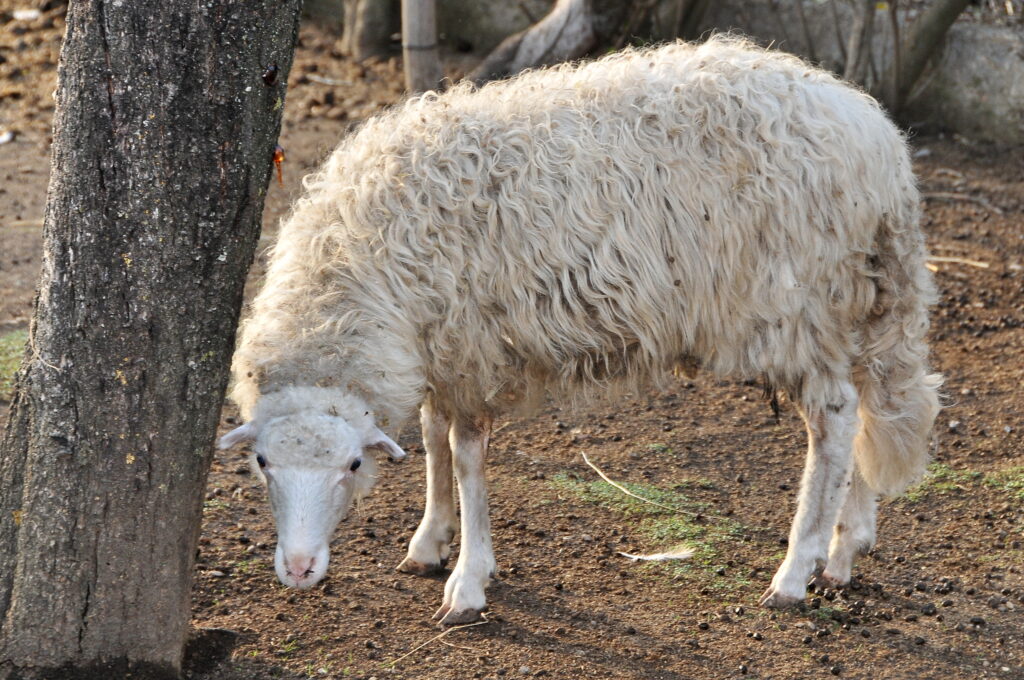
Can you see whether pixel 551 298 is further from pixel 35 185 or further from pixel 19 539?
pixel 35 185

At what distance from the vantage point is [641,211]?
362 centimetres

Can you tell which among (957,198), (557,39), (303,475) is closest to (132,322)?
(303,475)

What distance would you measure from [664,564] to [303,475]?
1.52m

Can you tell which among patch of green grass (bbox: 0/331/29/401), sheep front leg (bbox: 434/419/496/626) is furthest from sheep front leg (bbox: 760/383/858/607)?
patch of green grass (bbox: 0/331/29/401)

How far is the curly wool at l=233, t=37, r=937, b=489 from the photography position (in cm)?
347

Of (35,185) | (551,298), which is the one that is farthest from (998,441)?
(35,185)

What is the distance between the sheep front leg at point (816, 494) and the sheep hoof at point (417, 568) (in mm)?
1133

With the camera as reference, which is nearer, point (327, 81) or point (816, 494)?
point (816, 494)

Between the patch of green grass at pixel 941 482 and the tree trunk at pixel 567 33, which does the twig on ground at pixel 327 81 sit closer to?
the tree trunk at pixel 567 33

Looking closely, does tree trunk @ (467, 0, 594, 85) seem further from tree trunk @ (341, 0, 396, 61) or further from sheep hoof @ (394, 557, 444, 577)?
sheep hoof @ (394, 557, 444, 577)

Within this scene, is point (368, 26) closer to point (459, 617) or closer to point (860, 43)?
point (860, 43)

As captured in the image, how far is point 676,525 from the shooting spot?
4410 mm

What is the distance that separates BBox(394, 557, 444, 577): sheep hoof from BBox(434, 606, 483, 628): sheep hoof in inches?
12.2

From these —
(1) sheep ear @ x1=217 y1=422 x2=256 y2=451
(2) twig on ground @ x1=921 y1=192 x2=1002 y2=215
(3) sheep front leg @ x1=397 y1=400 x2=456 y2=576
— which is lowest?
(3) sheep front leg @ x1=397 y1=400 x2=456 y2=576
